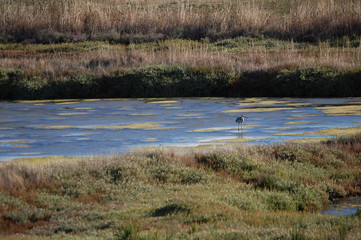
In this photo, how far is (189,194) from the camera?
10820 mm

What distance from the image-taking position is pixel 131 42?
3719 cm

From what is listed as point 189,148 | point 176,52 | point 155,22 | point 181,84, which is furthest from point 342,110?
point 155,22

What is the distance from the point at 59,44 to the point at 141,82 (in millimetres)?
12167

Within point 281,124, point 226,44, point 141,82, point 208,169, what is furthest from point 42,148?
point 226,44

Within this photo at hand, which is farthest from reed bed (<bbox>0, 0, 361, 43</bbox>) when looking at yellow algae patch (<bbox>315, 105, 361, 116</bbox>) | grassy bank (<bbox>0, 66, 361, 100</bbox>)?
yellow algae patch (<bbox>315, 105, 361, 116</bbox>)

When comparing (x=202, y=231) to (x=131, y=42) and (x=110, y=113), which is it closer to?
(x=110, y=113)

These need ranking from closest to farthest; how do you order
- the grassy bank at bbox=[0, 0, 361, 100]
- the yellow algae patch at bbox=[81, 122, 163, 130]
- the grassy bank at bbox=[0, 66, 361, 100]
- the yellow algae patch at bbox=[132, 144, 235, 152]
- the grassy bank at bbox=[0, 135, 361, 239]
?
the grassy bank at bbox=[0, 135, 361, 239], the yellow algae patch at bbox=[132, 144, 235, 152], the yellow algae patch at bbox=[81, 122, 163, 130], the grassy bank at bbox=[0, 66, 361, 100], the grassy bank at bbox=[0, 0, 361, 100]

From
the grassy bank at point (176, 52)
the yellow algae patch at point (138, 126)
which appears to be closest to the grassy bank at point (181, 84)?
the grassy bank at point (176, 52)

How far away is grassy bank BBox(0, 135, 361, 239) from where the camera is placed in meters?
8.85

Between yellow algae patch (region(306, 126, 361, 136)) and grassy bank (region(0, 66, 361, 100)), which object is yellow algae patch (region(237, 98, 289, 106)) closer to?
grassy bank (region(0, 66, 361, 100))

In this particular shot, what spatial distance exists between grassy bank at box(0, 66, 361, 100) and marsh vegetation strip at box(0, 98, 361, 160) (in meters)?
1.07

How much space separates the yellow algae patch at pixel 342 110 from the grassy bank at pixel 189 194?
6.13 meters

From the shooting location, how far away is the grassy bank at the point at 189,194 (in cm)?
885

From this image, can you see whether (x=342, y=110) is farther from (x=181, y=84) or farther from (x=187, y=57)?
(x=187, y=57)
